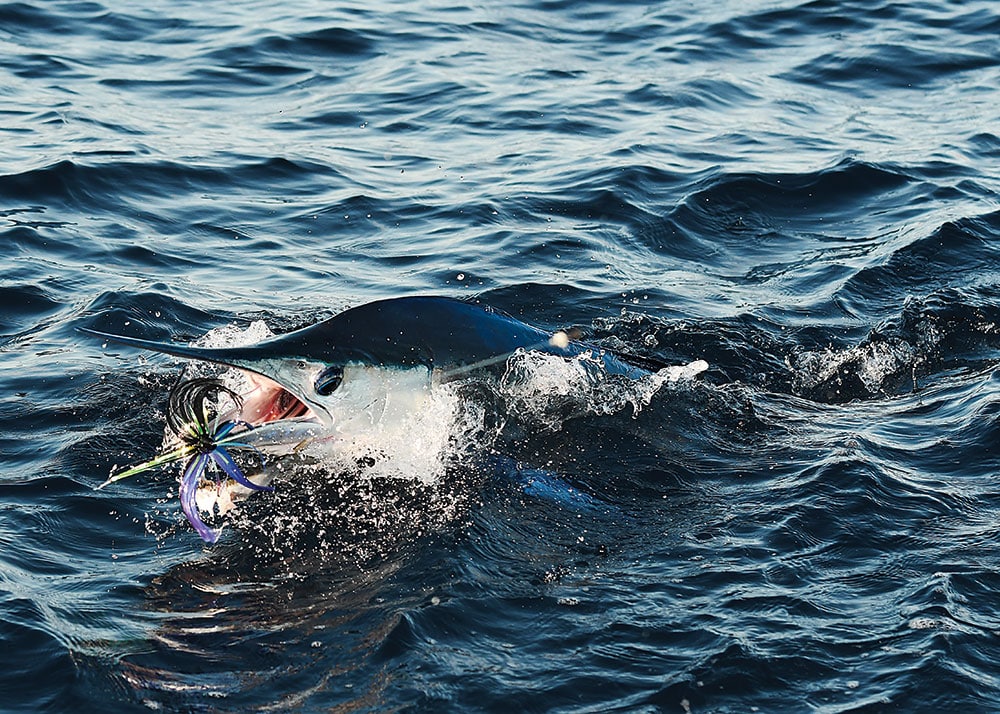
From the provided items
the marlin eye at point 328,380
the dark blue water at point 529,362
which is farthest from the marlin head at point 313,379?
the dark blue water at point 529,362

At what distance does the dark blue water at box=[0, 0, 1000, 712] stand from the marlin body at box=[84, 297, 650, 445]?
31 cm

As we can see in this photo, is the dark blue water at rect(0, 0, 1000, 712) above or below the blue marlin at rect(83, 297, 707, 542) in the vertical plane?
below

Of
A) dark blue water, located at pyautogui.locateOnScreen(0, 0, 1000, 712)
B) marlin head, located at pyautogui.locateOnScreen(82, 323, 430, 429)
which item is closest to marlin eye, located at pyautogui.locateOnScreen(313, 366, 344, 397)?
marlin head, located at pyautogui.locateOnScreen(82, 323, 430, 429)

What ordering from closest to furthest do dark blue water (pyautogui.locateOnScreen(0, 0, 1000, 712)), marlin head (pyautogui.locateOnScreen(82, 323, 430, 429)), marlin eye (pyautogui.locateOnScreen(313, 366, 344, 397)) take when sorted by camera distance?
dark blue water (pyautogui.locateOnScreen(0, 0, 1000, 712)), marlin head (pyautogui.locateOnScreen(82, 323, 430, 429)), marlin eye (pyautogui.locateOnScreen(313, 366, 344, 397))

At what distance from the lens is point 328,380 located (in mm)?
5406

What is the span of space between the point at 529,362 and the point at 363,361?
982 millimetres

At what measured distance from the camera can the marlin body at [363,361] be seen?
534 centimetres

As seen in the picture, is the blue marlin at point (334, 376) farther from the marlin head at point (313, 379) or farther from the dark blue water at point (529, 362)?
the dark blue water at point (529, 362)

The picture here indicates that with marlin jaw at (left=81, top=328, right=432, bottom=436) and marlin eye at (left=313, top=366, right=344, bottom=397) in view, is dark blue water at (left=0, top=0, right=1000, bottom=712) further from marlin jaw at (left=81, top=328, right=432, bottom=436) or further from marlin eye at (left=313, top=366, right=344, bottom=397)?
marlin eye at (left=313, top=366, right=344, bottom=397)

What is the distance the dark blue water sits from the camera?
4871 mm

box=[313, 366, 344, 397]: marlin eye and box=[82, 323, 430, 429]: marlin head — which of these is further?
box=[313, 366, 344, 397]: marlin eye

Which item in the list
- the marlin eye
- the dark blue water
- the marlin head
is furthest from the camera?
the marlin eye

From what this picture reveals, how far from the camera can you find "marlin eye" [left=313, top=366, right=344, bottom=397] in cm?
539

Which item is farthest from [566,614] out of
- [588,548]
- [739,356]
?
[739,356]
